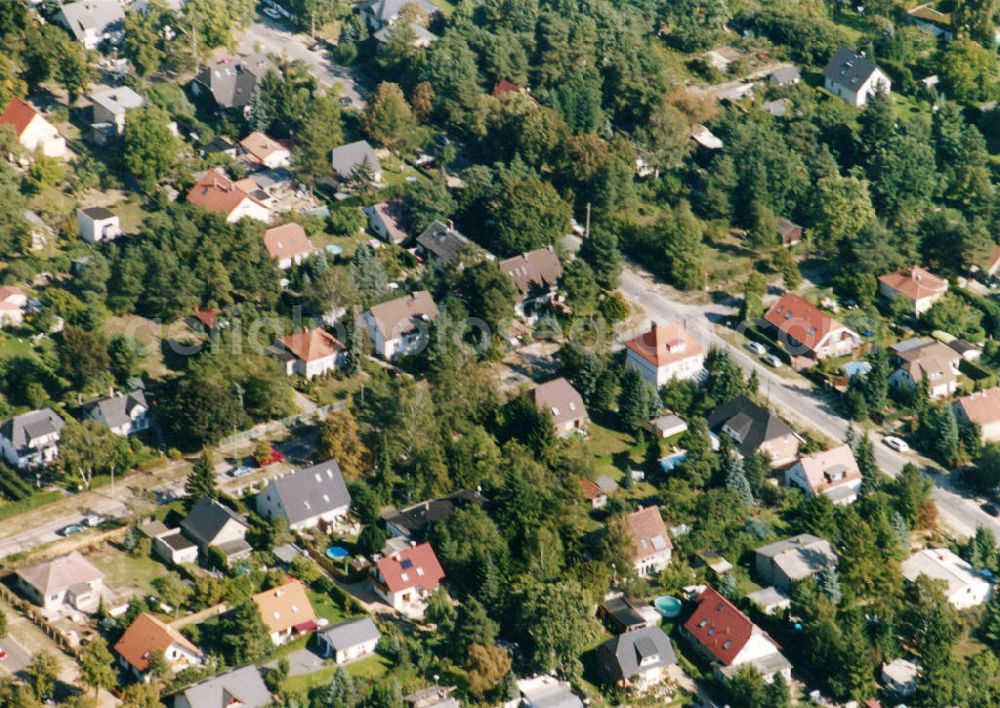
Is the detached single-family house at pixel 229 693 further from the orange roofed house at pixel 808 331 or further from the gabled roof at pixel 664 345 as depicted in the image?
the orange roofed house at pixel 808 331

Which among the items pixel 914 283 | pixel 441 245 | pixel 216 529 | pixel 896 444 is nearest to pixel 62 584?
pixel 216 529

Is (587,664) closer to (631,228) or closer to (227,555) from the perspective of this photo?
(227,555)

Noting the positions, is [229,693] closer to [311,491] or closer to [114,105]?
[311,491]

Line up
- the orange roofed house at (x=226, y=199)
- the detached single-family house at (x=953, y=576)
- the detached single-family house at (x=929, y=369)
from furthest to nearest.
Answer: the orange roofed house at (x=226, y=199) < the detached single-family house at (x=929, y=369) < the detached single-family house at (x=953, y=576)

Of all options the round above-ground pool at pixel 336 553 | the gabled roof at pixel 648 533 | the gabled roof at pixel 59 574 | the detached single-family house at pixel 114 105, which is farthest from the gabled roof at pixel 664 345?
the detached single-family house at pixel 114 105

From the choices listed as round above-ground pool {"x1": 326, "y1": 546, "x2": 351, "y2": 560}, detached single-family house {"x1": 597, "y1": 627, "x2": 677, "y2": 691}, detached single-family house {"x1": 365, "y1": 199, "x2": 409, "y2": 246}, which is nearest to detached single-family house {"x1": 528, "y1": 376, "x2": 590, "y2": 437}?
round above-ground pool {"x1": 326, "y1": 546, "x2": 351, "y2": 560}

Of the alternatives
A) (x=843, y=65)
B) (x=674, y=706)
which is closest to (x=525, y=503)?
(x=674, y=706)
